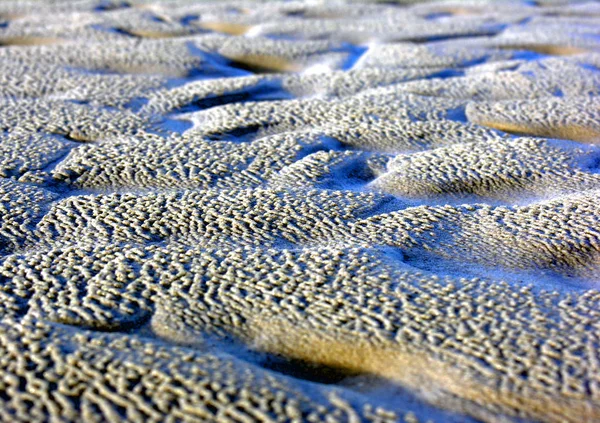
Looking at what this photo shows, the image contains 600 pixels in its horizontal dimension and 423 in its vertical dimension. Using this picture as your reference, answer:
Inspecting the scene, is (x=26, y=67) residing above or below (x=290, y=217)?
above

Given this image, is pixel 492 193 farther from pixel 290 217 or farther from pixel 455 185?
pixel 290 217

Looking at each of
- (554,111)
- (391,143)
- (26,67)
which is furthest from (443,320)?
(26,67)

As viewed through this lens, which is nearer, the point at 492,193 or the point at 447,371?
the point at 447,371

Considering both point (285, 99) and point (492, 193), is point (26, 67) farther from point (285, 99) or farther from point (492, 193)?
point (492, 193)

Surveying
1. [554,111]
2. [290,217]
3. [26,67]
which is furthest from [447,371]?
[26,67]

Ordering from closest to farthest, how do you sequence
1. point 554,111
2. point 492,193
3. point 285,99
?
point 492,193, point 554,111, point 285,99

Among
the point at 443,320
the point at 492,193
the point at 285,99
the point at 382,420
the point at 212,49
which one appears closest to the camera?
the point at 382,420
